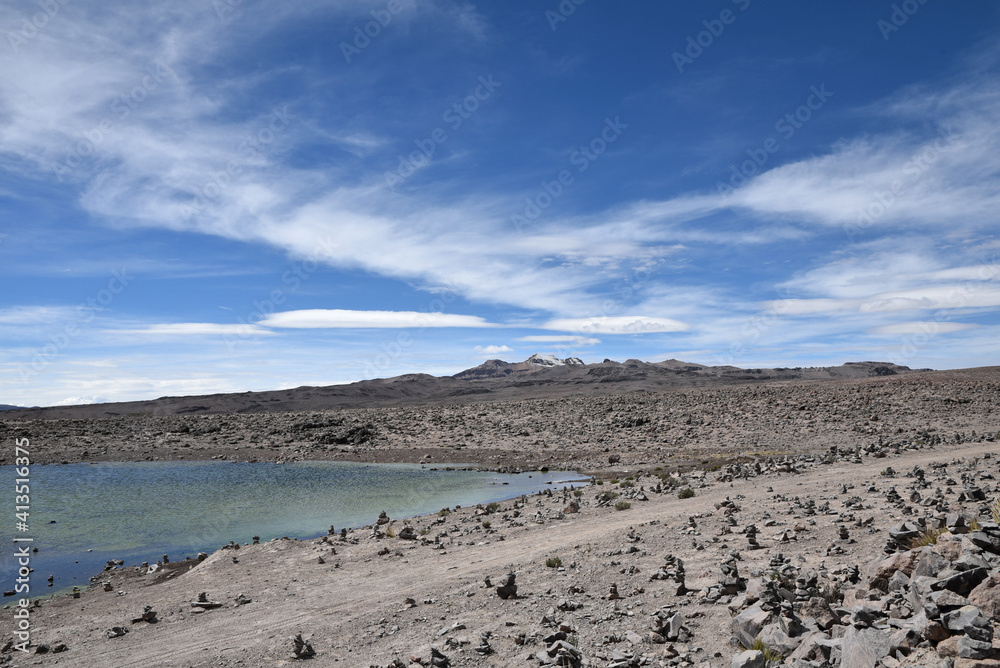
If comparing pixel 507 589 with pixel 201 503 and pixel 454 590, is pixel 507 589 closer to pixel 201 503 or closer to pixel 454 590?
pixel 454 590

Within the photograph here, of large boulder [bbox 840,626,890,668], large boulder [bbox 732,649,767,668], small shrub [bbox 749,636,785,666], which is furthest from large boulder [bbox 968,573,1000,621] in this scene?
large boulder [bbox 732,649,767,668]

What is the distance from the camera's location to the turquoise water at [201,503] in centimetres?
2009

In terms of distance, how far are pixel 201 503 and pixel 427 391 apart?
10625 cm

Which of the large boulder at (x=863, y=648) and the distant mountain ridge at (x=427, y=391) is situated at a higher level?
the distant mountain ridge at (x=427, y=391)

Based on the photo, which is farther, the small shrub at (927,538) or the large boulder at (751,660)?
the small shrub at (927,538)

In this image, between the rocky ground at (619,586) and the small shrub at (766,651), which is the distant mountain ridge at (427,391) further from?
the small shrub at (766,651)

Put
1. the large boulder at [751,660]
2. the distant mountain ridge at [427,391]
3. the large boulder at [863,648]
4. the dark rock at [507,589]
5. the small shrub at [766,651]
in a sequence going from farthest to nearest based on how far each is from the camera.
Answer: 1. the distant mountain ridge at [427,391]
2. the dark rock at [507,589]
3. the small shrub at [766,651]
4. the large boulder at [751,660]
5. the large boulder at [863,648]

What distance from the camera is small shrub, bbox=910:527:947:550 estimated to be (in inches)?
374

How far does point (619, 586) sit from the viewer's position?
1125 cm

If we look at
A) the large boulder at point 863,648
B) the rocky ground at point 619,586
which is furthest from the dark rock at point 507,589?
the large boulder at point 863,648

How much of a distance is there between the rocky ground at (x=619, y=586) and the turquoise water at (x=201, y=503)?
3.32m

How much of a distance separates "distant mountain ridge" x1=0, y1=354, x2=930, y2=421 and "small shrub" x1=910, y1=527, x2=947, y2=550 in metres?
92.3

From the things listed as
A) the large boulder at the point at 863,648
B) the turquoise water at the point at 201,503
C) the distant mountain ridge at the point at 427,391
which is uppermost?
the distant mountain ridge at the point at 427,391

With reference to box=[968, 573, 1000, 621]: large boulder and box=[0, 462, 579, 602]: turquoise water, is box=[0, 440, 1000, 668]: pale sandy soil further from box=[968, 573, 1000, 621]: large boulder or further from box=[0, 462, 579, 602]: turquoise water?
box=[0, 462, 579, 602]: turquoise water
